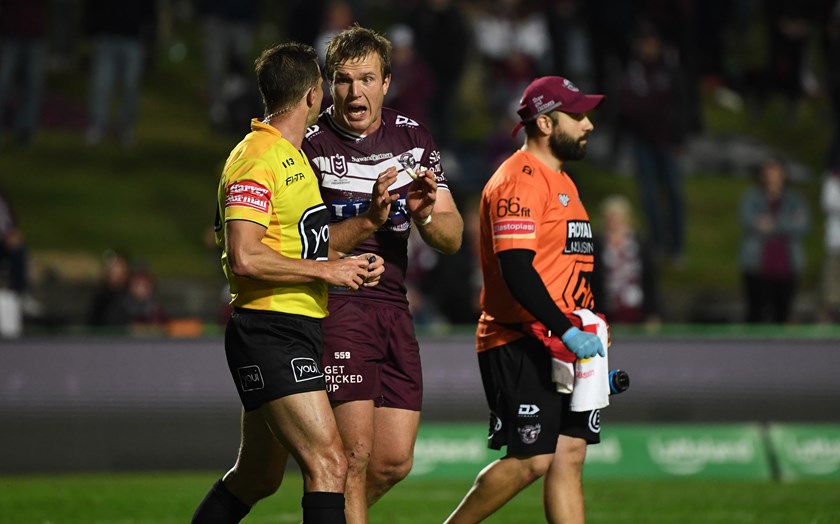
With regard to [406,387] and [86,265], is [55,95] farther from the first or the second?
[406,387]

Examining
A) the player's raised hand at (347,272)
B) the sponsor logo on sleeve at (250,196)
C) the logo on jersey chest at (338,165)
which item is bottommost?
the player's raised hand at (347,272)

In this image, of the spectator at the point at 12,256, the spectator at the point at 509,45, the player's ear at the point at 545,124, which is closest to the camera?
the player's ear at the point at 545,124

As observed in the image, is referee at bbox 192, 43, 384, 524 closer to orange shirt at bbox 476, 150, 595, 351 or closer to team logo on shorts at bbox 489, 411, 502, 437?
orange shirt at bbox 476, 150, 595, 351

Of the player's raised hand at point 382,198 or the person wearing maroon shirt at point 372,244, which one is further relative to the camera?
the person wearing maroon shirt at point 372,244

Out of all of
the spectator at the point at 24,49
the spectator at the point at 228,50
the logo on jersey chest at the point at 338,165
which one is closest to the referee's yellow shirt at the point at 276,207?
the logo on jersey chest at the point at 338,165

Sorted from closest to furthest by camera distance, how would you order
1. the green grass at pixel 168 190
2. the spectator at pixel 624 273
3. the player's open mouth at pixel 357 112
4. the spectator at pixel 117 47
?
the player's open mouth at pixel 357 112
the spectator at pixel 624 273
the spectator at pixel 117 47
the green grass at pixel 168 190

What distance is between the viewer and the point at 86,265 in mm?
18391

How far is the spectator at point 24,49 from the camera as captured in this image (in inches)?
749

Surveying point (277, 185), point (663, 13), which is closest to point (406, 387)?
point (277, 185)

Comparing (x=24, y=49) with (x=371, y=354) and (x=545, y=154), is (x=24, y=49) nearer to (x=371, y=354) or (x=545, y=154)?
(x=545, y=154)

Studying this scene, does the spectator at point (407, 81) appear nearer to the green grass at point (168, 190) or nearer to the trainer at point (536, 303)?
the green grass at point (168, 190)

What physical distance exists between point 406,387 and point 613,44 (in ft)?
46.6

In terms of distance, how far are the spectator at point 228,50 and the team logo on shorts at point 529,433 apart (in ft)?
44.5

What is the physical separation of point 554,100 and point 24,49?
1364cm
